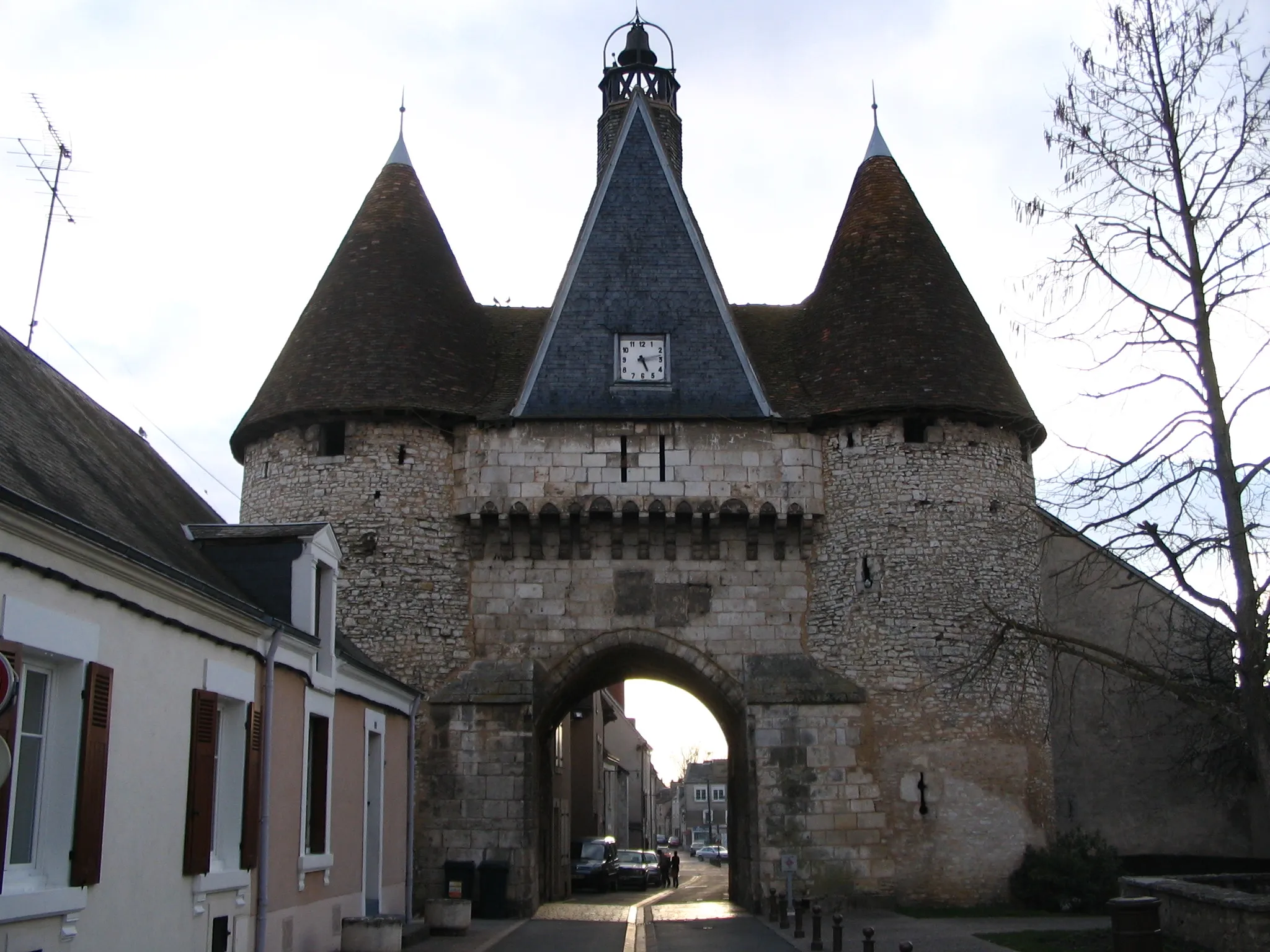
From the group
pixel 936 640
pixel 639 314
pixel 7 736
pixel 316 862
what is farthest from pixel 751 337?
pixel 7 736

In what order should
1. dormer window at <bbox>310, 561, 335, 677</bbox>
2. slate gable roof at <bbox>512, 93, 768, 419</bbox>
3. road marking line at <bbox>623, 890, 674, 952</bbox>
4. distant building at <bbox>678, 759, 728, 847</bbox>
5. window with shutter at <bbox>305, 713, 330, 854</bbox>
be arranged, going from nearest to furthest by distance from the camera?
1. window with shutter at <bbox>305, 713, 330, 854</bbox>
2. dormer window at <bbox>310, 561, 335, 677</bbox>
3. road marking line at <bbox>623, 890, 674, 952</bbox>
4. slate gable roof at <bbox>512, 93, 768, 419</bbox>
5. distant building at <bbox>678, 759, 728, 847</bbox>

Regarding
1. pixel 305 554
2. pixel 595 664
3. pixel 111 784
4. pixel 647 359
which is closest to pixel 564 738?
pixel 595 664

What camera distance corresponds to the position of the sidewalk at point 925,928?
1260 cm

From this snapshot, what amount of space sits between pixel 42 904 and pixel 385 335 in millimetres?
13304

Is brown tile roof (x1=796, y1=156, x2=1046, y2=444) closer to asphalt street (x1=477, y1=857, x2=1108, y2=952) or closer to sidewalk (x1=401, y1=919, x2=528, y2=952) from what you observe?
asphalt street (x1=477, y1=857, x2=1108, y2=952)

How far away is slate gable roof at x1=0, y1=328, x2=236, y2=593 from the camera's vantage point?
801 cm

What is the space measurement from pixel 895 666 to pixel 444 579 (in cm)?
661

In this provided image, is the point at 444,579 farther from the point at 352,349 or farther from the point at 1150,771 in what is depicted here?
the point at 1150,771

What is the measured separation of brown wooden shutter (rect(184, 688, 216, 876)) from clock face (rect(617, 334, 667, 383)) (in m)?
11.1

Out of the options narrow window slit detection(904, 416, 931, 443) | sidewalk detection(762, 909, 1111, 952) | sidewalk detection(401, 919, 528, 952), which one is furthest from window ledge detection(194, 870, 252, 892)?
narrow window slit detection(904, 416, 931, 443)

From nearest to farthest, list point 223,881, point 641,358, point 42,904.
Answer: point 42,904 → point 223,881 → point 641,358

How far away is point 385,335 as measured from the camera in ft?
62.9

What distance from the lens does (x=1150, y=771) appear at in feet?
63.9

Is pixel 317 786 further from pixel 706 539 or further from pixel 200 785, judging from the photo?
pixel 706 539
